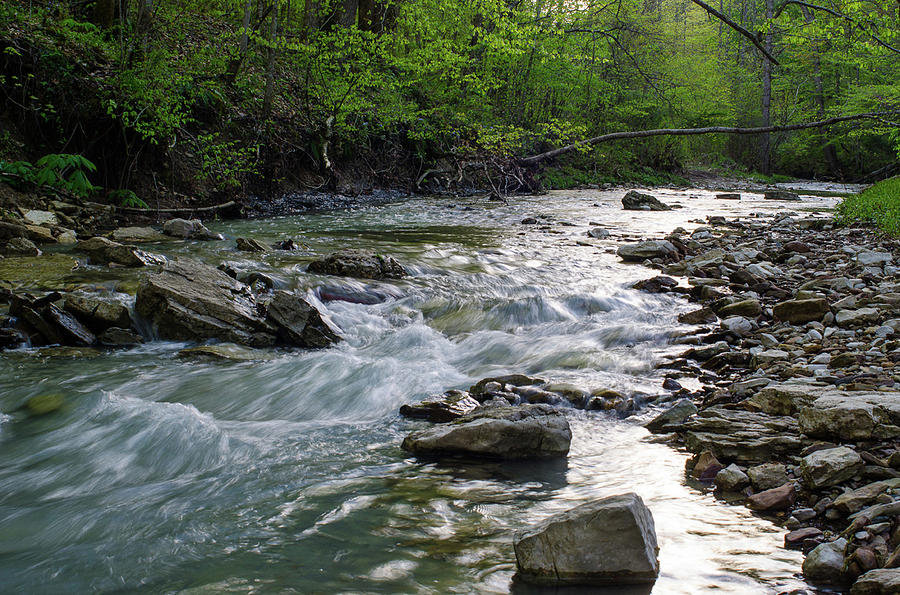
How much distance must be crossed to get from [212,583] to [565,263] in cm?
792

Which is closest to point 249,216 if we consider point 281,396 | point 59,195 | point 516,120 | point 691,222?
point 59,195

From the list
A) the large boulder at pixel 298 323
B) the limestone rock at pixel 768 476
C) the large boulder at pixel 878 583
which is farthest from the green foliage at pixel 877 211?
the large boulder at pixel 878 583

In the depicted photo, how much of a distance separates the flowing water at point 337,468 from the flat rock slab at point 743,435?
0.20 metres

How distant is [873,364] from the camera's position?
4133mm

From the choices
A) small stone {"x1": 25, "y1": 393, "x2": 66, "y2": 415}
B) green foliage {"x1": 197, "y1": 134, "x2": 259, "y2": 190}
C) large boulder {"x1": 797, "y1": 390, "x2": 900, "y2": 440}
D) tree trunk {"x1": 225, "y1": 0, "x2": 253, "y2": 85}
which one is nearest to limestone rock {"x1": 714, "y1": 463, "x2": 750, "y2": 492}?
large boulder {"x1": 797, "y1": 390, "x2": 900, "y2": 440}

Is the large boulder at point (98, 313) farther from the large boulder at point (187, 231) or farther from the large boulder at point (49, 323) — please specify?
the large boulder at point (187, 231)

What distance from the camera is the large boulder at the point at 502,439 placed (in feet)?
11.3

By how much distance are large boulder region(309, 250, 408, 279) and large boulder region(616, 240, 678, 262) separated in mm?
3914

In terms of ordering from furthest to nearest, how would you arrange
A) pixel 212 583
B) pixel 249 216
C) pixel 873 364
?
1. pixel 249 216
2. pixel 873 364
3. pixel 212 583

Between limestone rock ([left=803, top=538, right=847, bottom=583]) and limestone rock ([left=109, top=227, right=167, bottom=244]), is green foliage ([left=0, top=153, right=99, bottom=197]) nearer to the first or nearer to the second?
limestone rock ([left=109, top=227, right=167, bottom=244])

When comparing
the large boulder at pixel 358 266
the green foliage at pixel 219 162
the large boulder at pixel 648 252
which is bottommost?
the large boulder at pixel 358 266

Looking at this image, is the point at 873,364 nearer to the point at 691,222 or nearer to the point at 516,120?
the point at 691,222

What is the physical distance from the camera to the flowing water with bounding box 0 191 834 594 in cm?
239

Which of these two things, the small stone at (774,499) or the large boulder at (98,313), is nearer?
the small stone at (774,499)
